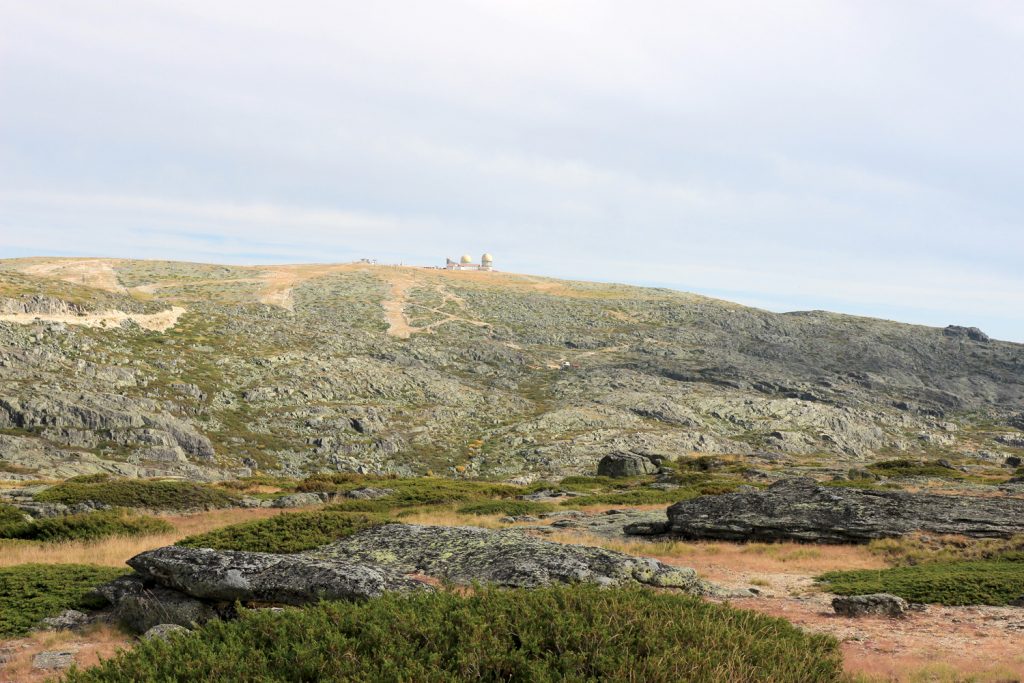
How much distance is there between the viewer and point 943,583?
58.9 feet

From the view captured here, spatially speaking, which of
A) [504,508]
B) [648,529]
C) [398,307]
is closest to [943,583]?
[648,529]

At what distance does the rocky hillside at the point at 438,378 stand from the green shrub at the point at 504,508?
31.2m

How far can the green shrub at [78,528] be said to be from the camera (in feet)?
74.9

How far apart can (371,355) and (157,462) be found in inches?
2009

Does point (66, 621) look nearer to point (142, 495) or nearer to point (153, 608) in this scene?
point (153, 608)

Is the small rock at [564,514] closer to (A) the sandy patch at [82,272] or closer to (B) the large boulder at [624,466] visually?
(B) the large boulder at [624,466]

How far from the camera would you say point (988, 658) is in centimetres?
1198

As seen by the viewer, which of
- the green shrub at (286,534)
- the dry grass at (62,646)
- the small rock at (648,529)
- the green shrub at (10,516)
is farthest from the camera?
the small rock at (648,529)

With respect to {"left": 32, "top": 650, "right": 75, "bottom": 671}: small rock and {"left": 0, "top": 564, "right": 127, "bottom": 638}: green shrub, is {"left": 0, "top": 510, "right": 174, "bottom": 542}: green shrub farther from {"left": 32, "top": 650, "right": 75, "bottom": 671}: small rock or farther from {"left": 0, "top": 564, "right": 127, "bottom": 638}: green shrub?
{"left": 32, "top": 650, "right": 75, "bottom": 671}: small rock

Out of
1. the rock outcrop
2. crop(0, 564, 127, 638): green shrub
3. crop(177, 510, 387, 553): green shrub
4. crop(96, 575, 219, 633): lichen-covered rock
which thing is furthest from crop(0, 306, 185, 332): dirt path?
the rock outcrop

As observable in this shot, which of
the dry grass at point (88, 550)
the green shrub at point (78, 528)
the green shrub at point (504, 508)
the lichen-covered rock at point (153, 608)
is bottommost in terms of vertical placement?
the green shrub at point (504, 508)

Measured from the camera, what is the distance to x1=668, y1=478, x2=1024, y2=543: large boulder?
85.0ft

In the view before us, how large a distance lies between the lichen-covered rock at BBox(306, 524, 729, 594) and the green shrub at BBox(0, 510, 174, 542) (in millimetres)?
9828

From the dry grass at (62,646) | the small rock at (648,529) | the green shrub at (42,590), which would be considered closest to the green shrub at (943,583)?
the small rock at (648,529)
